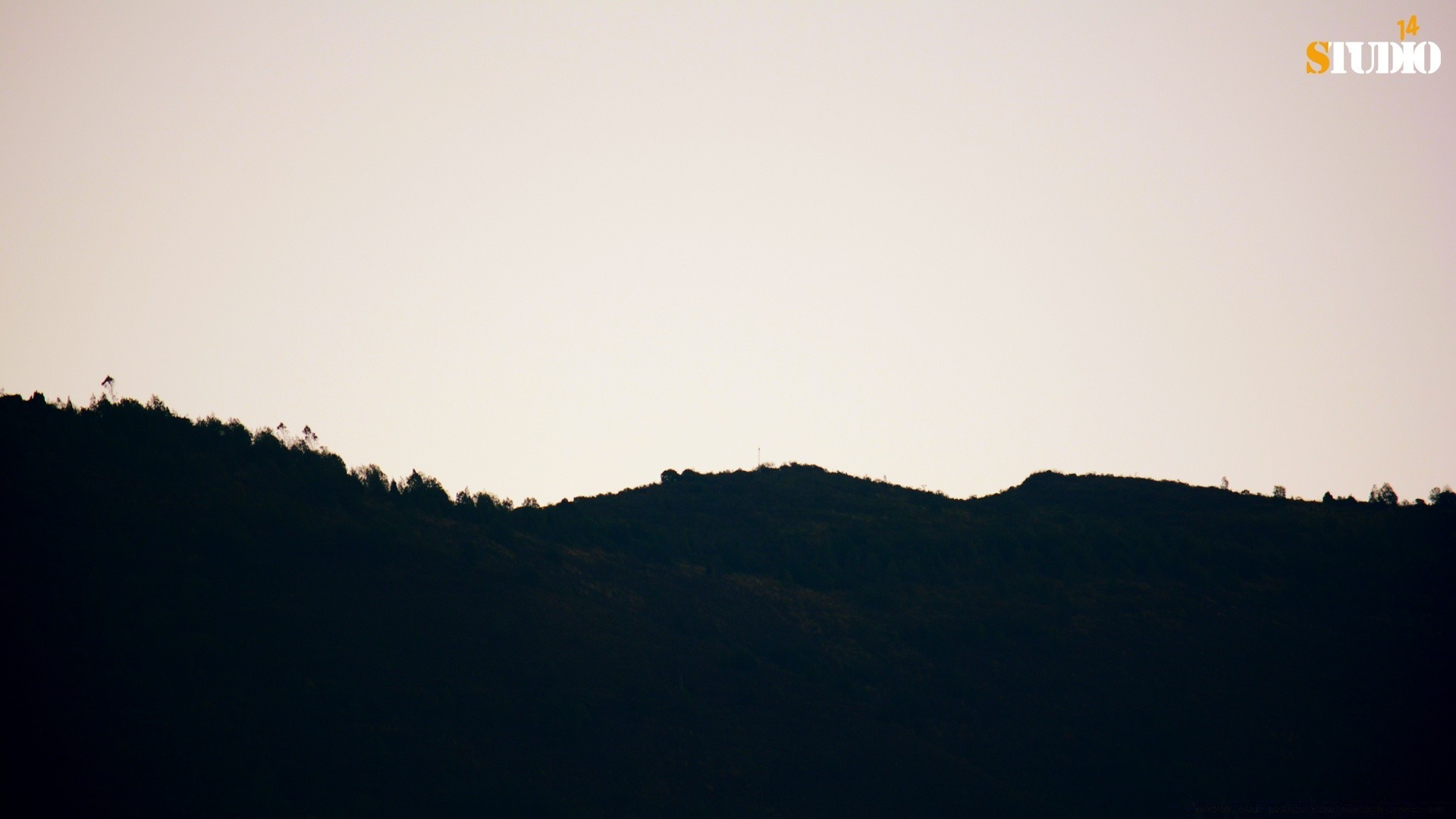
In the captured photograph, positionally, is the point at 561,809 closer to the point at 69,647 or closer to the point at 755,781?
the point at 755,781

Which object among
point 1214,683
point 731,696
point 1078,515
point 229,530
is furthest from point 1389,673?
point 229,530

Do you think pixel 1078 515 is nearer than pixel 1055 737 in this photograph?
No

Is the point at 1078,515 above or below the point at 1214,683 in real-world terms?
above

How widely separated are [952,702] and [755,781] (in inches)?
471

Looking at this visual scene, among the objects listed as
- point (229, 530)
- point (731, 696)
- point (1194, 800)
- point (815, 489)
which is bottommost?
point (1194, 800)

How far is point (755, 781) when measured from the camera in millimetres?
37219

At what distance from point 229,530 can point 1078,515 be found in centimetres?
4746

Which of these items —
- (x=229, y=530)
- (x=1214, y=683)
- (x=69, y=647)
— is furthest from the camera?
(x=1214, y=683)

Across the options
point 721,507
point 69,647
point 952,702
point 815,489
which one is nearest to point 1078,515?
point 815,489

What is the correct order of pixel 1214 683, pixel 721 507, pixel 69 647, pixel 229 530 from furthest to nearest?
pixel 721 507 < pixel 1214 683 < pixel 229 530 < pixel 69 647

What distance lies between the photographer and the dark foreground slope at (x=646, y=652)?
32.9 m

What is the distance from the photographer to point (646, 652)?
44938 mm

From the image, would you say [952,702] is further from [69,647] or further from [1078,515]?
[69,647]

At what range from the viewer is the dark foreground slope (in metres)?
32.9
